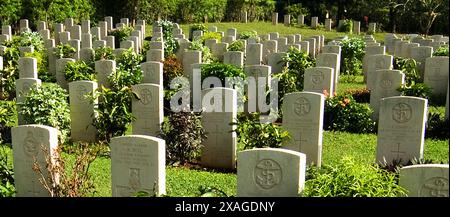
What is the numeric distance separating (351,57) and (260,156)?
1267 centimetres

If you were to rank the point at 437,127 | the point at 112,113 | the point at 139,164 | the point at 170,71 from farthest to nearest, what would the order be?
the point at 170,71 → the point at 437,127 → the point at 112,113 → the point at 139,164

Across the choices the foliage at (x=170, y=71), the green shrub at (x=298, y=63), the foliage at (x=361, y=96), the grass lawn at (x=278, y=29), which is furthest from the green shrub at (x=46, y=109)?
the grass lawn at (x=278, y=29)

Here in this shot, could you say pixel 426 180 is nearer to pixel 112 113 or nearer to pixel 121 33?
pixel 112 113

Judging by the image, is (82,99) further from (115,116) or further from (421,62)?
(421,62)

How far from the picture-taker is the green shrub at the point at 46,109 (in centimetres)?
928

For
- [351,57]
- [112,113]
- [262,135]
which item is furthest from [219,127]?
[351,57]

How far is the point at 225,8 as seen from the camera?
35.4 meters

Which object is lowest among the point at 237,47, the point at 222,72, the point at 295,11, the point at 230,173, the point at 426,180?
the point at 230,173

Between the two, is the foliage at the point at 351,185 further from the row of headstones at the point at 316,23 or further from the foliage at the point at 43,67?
the row of headstones at the point at 316,23

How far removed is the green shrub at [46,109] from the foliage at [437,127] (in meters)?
6.67

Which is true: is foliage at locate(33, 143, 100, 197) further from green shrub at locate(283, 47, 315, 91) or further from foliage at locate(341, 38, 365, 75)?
foliage at locate(341, 38, 365, 75)

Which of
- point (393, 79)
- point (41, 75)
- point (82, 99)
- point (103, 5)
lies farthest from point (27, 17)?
point (393, 79)

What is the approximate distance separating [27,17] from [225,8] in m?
13.3

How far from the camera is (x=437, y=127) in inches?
399
